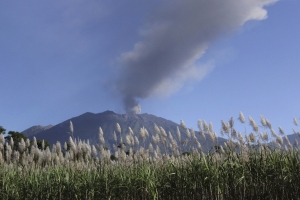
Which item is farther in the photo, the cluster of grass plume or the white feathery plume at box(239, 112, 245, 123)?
the white feathery plume at box(239, 112, 245, 123)

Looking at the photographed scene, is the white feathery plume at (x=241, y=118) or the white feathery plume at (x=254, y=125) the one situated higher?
the white feathery plume at (x=241, y=118)

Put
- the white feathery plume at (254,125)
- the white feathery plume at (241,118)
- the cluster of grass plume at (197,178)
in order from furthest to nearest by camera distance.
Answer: the white feathery plume at (241,118) < the white feathery plume at (254,125) < the cluster of grass plume at (197,178)

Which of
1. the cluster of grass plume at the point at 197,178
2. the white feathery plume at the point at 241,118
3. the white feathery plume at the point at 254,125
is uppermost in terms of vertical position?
the white feathery plume at the point at 241,118

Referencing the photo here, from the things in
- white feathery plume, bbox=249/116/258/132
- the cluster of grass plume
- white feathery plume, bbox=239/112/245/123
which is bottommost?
the cluster of grass plume

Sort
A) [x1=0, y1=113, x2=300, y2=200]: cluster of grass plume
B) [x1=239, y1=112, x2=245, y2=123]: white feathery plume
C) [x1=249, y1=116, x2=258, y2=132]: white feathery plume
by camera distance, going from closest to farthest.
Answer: [x1=0, y1=113, x2=300, y2=200]: cluster of grass plume → [x1=249, y1=116, x2=258, y2=132]: white feathery plume → [x1=239, y1=112, x2=245, y2=123]: white feathery plume

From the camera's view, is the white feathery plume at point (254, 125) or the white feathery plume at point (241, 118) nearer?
the white feathery plume at point (254, 125)

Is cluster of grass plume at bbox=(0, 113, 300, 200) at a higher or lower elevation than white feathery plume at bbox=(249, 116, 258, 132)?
lower

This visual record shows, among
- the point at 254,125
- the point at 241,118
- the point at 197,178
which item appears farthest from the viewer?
the point at 241,118

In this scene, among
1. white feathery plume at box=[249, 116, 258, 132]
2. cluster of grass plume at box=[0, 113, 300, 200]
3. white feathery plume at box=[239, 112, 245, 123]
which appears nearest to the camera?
cluster of grass plume at box=[0, 113, 300, 200]

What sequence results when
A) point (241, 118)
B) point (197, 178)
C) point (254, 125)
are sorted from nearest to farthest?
point (197, 178) → point (254, 125) → point (241, 118)

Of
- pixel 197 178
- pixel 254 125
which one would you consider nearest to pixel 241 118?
pixel 254 125

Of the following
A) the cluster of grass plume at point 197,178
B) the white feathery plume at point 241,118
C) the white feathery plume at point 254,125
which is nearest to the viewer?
the cluster of grass plume at point 197,178

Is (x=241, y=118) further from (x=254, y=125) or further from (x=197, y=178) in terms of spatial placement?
(x=197, y=178)

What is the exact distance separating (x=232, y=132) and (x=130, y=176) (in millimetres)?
3505
